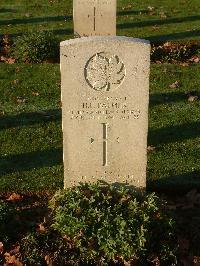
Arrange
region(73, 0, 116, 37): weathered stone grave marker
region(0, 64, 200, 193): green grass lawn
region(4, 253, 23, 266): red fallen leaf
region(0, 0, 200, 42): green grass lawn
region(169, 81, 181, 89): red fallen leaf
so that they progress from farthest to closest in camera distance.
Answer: region(0, 0, 200, 42): green grass lawn < region(73, 0, 116, 37): weathered stone grave marker < region(169, 81, 181, 89): red fallen leaf < region(0, 64, 200, 193): green grass lawn < region(4, 253, 23, 266): red fallen leaf

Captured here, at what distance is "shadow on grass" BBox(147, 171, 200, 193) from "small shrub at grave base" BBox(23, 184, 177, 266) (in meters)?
1.25

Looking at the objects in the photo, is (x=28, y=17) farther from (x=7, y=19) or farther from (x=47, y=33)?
(x=47, y=33)

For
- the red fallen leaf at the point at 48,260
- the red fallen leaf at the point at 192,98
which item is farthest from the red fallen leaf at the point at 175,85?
the red fallen leaf at the point at 48,260

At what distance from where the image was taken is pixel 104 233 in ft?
18.0

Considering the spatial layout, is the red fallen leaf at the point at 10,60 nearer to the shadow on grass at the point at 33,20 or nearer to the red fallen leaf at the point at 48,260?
the shadow on grass at the point at 33,20

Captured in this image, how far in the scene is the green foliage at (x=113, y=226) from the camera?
18.0ft

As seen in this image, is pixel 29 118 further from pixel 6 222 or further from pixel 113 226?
pixel 113 226

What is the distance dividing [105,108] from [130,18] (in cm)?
1101

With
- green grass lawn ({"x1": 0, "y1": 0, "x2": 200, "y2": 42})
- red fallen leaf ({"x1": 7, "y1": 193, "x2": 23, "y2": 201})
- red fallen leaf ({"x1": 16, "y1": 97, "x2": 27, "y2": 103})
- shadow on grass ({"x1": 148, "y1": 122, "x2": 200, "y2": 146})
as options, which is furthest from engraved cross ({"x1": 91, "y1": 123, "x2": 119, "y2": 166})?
green grass lawn ({"x1": 0, "y1": 0, "x2": 200, "y2": 42})

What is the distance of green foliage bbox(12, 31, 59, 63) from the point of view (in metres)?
12.0

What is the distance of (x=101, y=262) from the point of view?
556 cm

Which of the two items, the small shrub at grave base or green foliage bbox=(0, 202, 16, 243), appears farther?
green foliage bbox=(0, 202, 16, 243)

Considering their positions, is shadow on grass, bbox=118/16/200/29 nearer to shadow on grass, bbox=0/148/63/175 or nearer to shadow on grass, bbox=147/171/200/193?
shadow on grass, bbox=0/148/63/175

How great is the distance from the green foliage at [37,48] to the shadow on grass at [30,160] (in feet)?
14.2
